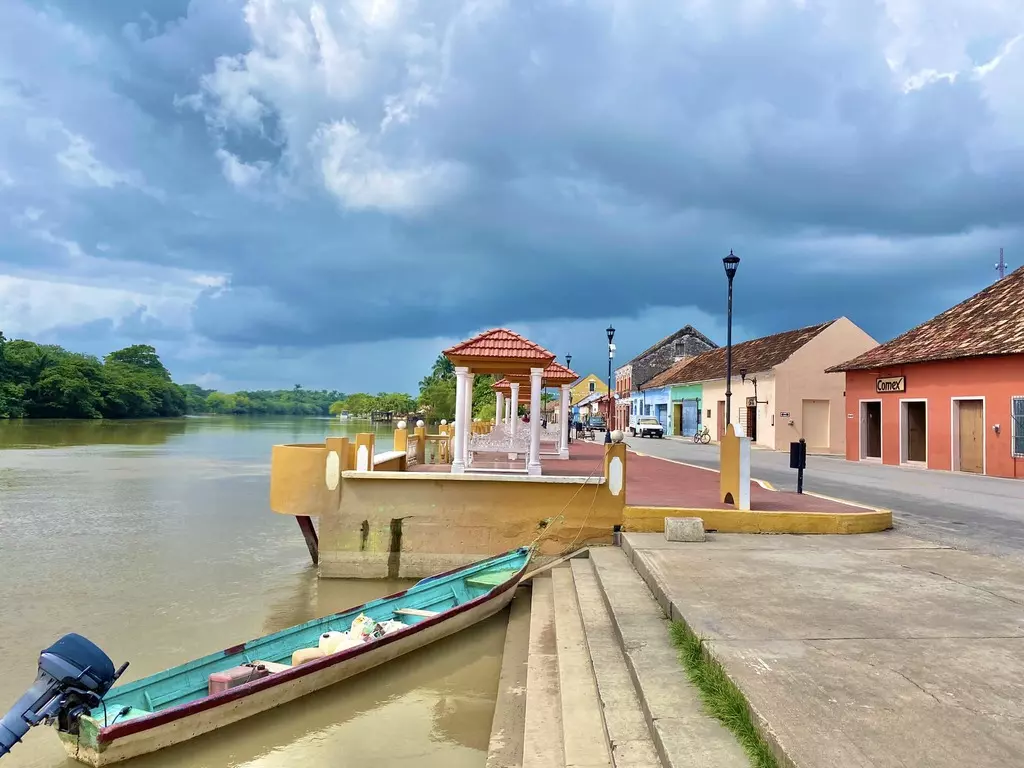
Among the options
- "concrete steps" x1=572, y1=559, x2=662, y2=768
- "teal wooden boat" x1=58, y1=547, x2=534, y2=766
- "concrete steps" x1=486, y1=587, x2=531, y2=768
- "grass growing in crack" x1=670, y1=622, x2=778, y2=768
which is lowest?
"concrete steps" x1=486, y1=587, x2=531, y2=768

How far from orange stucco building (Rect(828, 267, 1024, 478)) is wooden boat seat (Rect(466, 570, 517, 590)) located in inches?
619

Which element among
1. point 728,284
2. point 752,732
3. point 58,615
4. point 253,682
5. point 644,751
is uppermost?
point 728,284

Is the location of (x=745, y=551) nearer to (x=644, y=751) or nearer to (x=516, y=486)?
(x=516, y=486)

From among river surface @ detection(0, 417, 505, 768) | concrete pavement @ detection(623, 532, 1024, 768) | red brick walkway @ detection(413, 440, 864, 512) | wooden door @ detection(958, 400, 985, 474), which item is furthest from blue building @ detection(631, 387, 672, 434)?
concrete pavement @ detection(623, 532, 1024, 768)

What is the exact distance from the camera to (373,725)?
600 centimetres

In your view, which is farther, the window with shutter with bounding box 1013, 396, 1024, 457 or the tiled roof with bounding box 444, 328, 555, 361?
the window with shutter with bounding box 1013, 396, 1024, 457

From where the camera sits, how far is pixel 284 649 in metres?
6.52

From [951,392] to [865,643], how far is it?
18501mm

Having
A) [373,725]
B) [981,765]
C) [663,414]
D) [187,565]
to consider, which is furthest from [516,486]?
[663,414]

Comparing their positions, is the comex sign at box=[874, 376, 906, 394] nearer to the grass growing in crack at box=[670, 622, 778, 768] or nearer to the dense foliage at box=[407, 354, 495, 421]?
the grass growing in crack at box=[670, 622, 778, 768]

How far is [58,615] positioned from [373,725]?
19.5 feet

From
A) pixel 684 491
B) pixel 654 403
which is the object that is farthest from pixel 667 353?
pixel 684 491

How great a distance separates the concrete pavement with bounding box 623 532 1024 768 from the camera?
3.12m

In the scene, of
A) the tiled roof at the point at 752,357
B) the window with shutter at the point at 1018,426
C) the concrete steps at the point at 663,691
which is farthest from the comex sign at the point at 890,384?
the concrete steps at the point at 663,691
